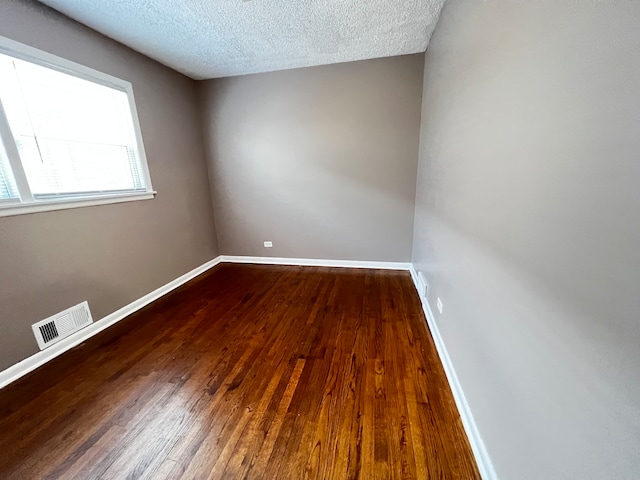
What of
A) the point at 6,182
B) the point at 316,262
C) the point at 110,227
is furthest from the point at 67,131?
the point at 316,262

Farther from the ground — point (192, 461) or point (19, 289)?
point (19, 289)

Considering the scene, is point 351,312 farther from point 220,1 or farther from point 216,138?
point 216,138

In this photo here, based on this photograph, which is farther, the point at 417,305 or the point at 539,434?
the point at 417,305

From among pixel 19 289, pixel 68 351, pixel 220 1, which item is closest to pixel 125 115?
pixel 220 1

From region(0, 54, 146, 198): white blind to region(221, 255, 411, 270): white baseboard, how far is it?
5.59 ft

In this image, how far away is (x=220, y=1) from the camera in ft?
5.95

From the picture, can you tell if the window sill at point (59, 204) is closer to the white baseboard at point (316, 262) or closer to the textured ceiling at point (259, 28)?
the textured ceiling at point (259, 28)

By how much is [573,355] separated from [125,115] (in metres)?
3.51

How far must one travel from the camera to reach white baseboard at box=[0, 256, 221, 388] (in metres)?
1.68

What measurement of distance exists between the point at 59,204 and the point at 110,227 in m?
0.42

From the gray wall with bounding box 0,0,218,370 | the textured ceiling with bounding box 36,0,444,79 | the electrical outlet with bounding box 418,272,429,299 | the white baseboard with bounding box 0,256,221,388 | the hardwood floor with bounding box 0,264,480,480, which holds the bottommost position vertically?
the hardwood floor with bounding box 0,264,480,480

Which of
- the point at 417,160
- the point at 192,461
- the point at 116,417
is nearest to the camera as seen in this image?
the point at 192,461

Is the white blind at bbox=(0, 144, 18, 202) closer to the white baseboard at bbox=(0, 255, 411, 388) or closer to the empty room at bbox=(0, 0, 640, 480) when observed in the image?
the empty room at bbox=(0, 0, 640, 480)

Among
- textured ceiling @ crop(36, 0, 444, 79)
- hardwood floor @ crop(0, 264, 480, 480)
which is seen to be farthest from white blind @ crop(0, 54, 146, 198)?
hardwood floor @ crop(0, 264, 480, 480)
